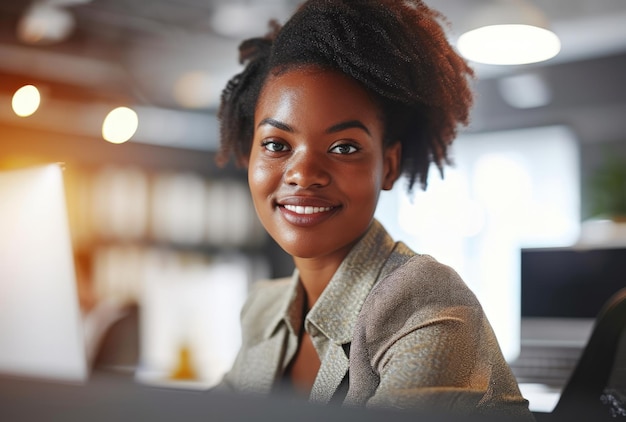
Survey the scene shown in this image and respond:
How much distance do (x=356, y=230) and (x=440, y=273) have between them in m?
0.06

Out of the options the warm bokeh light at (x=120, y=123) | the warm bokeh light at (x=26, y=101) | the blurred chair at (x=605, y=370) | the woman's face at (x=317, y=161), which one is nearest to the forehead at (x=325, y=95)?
the woman's face at (x=317, y=161)

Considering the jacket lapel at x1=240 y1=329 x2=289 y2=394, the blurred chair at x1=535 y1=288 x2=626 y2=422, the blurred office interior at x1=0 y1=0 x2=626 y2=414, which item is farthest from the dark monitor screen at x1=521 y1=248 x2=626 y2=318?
the jacket lapel at x1=240 y1=329 x2=289 y2=394

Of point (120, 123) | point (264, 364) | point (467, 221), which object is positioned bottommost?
point (264, 364)

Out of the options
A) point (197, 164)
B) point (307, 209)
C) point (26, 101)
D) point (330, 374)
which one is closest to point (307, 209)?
point (307, 209)

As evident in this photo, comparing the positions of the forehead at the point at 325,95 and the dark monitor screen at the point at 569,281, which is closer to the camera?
the forehead at the point at 325,95

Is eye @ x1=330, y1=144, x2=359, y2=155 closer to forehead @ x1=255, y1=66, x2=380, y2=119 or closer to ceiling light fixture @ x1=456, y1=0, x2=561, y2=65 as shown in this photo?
forehead @ x1=255, y1=66, x2=380, y2=119

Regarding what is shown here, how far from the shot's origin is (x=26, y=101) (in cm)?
86

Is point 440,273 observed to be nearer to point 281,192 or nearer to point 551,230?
point 281,192

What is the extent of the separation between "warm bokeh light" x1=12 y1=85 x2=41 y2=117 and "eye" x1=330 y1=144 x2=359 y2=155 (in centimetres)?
46

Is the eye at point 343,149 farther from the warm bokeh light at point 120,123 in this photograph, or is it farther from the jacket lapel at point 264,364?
the warm bokeh light at point 120,123

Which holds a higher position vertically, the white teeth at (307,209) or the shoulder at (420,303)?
the white teeth at (307,209)

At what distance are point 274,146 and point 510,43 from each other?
29 cm

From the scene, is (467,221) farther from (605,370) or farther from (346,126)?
(346,126)

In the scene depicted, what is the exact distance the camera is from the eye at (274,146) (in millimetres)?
434
